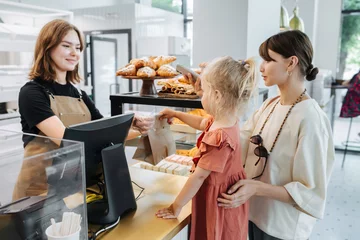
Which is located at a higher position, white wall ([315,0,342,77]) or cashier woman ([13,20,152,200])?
white wall ([315,0,342,77])

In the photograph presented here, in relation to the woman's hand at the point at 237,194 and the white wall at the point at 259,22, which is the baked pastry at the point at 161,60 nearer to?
the white wall at the point at 259,22

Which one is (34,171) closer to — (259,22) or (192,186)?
(192,186)

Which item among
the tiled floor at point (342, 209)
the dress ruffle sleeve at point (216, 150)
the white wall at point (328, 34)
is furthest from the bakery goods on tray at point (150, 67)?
the white wall at point (328, 34)

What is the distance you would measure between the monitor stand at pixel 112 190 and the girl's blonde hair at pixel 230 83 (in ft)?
1.24

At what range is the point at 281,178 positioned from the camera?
125cm

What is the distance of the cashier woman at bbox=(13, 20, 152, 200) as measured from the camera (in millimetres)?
1410

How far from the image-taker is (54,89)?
1.55m

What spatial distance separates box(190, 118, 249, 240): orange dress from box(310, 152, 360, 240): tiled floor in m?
1.87

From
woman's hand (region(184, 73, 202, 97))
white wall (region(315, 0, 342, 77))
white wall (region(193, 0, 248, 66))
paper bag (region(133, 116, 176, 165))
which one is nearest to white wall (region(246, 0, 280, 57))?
white wall (region(193, 0, 248, 66))

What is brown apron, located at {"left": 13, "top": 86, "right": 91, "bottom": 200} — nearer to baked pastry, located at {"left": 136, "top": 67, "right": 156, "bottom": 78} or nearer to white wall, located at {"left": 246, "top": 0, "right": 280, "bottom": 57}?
baked pastry, located at {"left": 136, "top": 67, "right": 156, "bottom": 78}

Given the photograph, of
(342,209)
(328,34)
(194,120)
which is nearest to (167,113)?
(194,120)

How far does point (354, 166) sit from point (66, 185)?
4.66 m

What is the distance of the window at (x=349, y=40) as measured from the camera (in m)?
6.79

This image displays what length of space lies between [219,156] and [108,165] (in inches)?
14.8
